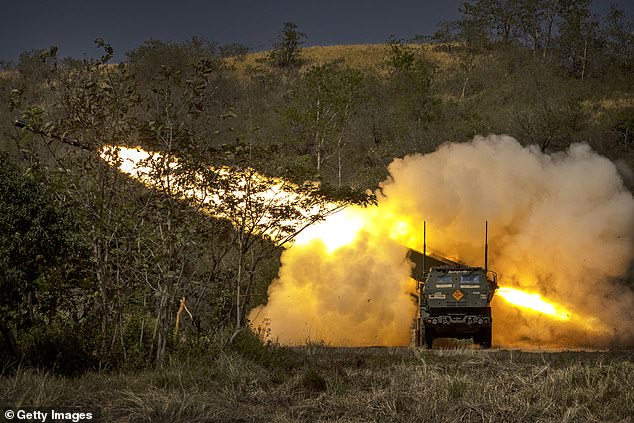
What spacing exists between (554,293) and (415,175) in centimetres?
665

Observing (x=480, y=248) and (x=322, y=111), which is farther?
(x=322, y=111)

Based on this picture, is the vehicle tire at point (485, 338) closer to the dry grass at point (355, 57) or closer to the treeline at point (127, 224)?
the treeline at point (127, 224)

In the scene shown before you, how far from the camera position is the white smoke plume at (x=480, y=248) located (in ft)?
99.5

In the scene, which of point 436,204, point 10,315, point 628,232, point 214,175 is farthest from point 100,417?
point 628,232

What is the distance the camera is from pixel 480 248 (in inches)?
1305

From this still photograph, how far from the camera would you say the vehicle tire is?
2674 centimetres

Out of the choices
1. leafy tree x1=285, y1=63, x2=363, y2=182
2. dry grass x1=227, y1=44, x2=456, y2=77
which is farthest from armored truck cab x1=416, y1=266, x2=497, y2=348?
dry grass x1=227, y1=44, x2=456, y2=77

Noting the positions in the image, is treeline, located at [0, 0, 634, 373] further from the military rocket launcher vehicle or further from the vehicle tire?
the vehicle tire

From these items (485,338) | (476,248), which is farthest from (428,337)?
(476,248)

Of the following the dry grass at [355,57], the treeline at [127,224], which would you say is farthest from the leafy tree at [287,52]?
the treeline at [127,224]

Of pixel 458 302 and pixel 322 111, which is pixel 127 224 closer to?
pixel 458 302

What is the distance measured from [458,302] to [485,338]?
1672 millimetres

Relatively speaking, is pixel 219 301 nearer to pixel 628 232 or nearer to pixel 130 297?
pixel 130 297

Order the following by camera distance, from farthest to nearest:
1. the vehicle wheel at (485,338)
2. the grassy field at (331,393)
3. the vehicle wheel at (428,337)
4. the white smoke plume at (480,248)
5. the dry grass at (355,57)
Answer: the dry grass at (355,57) → the white smoke plume at (480,248) → the vehicle wheel at (428,337) → the vehicle wheel at (485,338) → the grassy field at (331,393)
